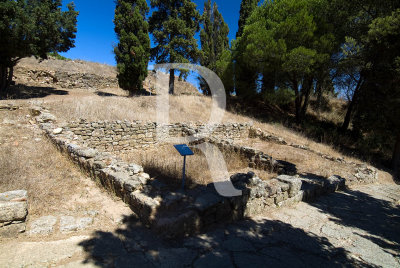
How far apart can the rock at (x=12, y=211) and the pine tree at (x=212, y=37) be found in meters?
18.4

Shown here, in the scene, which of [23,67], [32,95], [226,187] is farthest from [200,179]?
[23,67]

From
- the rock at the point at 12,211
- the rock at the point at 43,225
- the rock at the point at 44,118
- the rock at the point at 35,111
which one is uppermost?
the rock at the point at 35,111

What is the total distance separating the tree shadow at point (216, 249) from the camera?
7.88 feet

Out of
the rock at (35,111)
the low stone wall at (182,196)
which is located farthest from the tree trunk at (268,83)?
the rock at (35,111)

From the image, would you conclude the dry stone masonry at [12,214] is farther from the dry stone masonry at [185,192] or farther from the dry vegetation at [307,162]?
the dry vegetation at [307,162]

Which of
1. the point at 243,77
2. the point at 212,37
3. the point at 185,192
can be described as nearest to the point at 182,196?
the point at 185,192

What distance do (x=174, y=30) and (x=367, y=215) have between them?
1646 cm

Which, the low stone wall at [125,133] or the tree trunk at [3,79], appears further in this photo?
the tree trunk at [3,79]

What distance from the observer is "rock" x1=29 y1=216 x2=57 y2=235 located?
8.93 feet

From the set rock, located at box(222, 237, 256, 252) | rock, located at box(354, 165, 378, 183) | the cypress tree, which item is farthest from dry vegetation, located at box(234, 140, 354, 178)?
the cypress tree

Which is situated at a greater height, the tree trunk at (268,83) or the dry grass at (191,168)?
the tree trunk at (268,83)

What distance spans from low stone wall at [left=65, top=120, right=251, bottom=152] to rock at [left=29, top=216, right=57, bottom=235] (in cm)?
415

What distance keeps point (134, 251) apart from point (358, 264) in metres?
2.70

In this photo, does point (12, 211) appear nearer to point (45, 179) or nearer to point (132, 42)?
point (45, 179)
